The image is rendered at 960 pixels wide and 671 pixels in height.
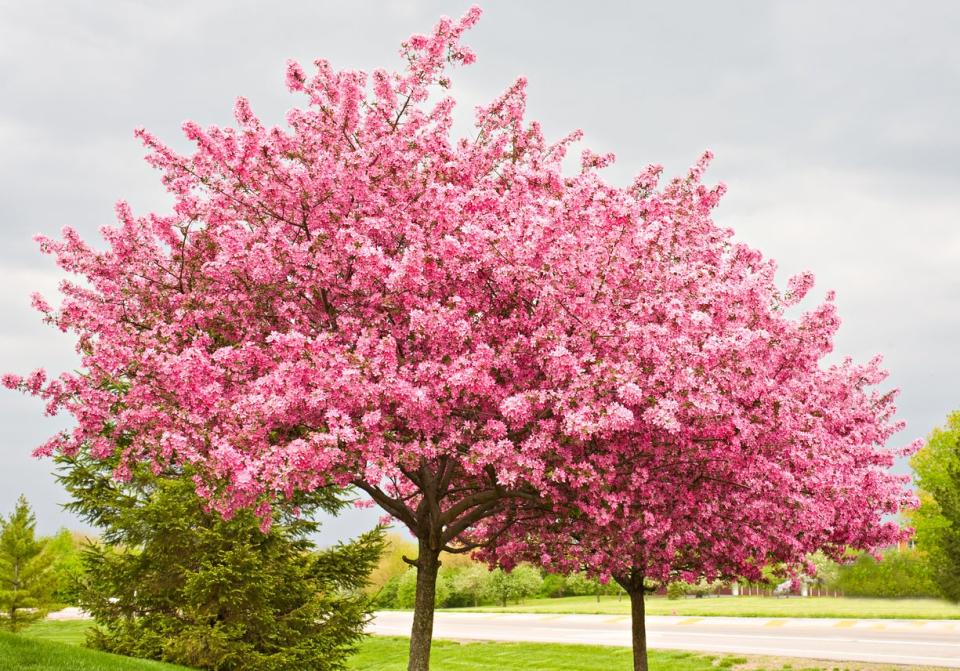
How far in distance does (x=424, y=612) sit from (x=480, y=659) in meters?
16.9

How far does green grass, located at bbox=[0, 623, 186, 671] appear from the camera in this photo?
13.1 meters

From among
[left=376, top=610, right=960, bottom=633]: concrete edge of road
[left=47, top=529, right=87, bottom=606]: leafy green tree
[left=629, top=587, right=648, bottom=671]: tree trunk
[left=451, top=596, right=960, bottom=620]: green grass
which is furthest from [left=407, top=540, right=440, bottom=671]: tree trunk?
[left=451, top=596, right=960, bottom=620]: green grass

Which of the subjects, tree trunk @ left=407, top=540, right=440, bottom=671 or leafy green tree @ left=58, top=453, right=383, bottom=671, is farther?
leafy green tree @ left=58, top=453, right=383, bottom=671

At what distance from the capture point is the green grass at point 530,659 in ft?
86.6

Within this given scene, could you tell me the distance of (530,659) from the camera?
28.9 m

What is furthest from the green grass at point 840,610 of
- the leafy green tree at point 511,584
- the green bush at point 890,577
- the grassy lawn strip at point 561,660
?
the grassy lawn strip at point 561,660

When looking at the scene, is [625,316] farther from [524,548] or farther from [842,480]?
[524,548]

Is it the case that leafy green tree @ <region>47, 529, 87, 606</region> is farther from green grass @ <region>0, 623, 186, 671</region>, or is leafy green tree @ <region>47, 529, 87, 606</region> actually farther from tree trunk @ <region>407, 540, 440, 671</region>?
tree trunk @ <region>407, 540, 440, 671</region>

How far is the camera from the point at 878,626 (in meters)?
37.8

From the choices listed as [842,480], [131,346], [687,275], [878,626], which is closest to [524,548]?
[842,480]

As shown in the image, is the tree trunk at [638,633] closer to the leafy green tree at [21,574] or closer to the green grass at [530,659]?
the green grass at [530,659]

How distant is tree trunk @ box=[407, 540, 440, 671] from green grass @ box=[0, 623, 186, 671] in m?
5.18

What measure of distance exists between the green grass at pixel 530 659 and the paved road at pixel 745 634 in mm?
2170

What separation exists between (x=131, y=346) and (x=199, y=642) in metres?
8.74
